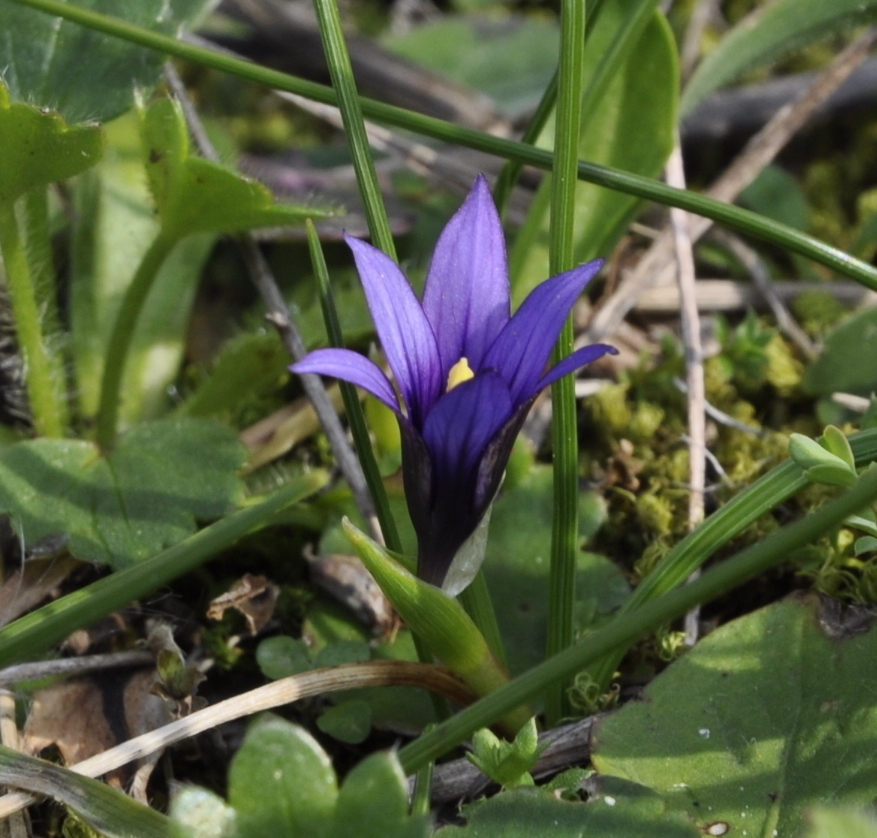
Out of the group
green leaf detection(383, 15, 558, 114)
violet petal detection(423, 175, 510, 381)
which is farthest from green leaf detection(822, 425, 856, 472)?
green leaf detection(383, 15, 558, 114)

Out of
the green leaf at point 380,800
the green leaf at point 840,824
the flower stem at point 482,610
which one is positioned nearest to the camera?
the green leaf at point 840,824

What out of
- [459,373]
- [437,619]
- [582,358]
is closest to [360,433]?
[459,373]

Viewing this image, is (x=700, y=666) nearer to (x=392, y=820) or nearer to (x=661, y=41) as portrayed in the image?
(x=392, y=820)

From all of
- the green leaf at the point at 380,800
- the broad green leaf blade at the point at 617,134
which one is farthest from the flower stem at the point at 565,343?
the broad green leaf blade at the point at 617,134

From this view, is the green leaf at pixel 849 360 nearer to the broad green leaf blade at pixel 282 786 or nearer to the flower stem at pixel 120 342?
the flower stem at pixel 120 342

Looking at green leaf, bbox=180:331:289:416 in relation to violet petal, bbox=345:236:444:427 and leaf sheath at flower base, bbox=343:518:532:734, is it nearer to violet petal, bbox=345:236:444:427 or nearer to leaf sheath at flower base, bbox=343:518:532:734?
violet petal, bbox=345:236:444:427
